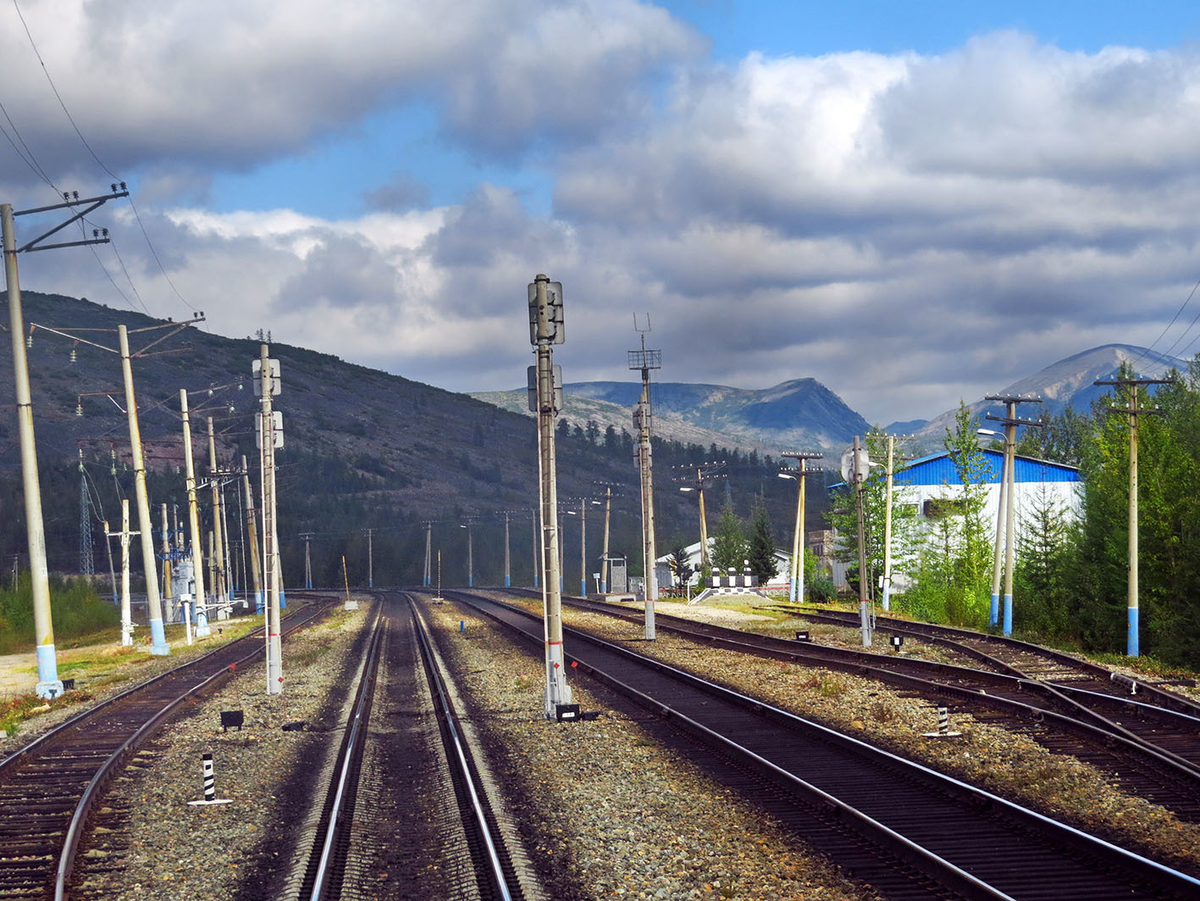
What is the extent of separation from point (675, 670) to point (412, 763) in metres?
12.3

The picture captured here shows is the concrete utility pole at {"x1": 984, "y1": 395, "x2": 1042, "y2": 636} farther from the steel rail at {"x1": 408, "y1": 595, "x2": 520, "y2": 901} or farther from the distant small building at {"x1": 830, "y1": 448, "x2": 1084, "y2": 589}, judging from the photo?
the distant small building at {"x1": 830, "y1": 448, "x2": 1084, "y2": 589}

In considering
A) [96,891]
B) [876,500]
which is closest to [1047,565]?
[876,500]

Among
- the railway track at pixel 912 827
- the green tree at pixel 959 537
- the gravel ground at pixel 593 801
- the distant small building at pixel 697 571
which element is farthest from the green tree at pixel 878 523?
the railway track at pixel 912 827

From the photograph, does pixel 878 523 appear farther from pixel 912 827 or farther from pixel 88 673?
pixel 912 827

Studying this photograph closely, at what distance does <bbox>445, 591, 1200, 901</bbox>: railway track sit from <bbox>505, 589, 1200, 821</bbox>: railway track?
8.00ft

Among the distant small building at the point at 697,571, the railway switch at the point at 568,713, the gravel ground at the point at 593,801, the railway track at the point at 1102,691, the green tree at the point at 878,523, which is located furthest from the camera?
the distant small building at the point at 697,571

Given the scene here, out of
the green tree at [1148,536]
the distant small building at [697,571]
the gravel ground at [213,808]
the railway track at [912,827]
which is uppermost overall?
the green tree at [1148,536]

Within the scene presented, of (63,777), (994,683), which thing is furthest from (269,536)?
(994,683)

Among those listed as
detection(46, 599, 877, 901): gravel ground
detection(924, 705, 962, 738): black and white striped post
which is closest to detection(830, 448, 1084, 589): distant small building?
detection(924, 705, 962, 738): black and white striped post

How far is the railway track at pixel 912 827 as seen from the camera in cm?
1027

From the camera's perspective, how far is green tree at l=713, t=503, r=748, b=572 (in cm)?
9525

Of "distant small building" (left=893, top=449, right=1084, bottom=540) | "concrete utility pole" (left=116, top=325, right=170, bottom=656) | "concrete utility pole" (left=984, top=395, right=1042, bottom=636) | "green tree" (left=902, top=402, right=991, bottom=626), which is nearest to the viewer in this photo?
"concrete utility pole" (left=116, top=325, right=170, bottom=656)

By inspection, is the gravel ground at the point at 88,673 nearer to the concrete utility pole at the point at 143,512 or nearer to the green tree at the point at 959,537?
the concrete utility pole at the point at 143,512

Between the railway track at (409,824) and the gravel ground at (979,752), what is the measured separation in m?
6.17
